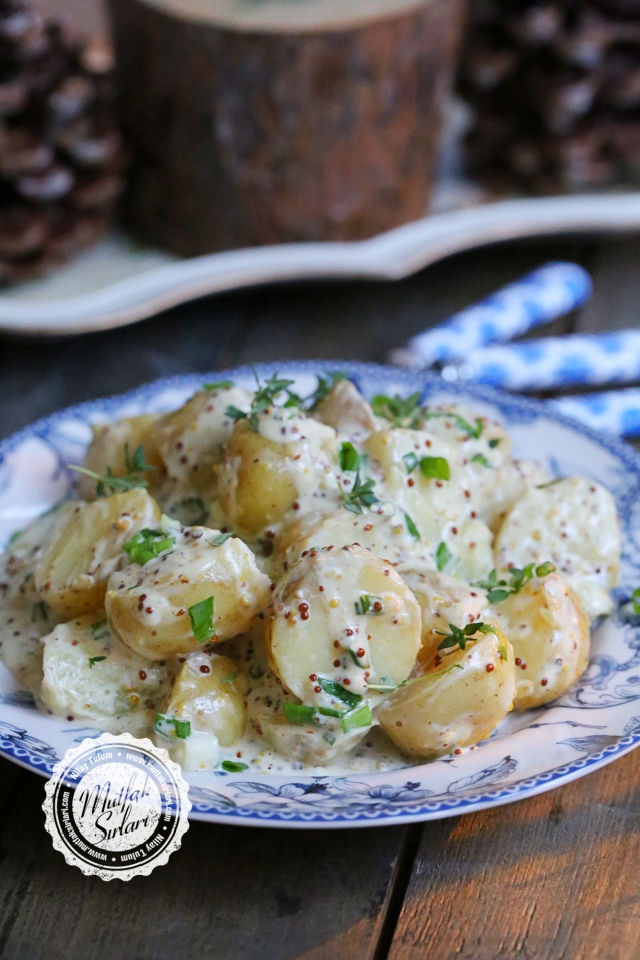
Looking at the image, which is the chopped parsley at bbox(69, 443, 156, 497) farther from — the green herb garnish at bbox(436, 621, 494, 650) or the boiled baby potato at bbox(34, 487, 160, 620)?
the green herb garnish at bbox(436, 621, 494, 650)

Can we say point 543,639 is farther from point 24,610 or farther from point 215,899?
point 24,610

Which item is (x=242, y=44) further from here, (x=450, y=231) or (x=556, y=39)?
(x=556, y=39)

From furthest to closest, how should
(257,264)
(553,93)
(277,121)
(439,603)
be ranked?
(553,93) < (257,264) < (277,121) < (439,603)

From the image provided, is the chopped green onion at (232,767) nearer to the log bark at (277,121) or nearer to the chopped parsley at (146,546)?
the chopped parsley at (146,546)

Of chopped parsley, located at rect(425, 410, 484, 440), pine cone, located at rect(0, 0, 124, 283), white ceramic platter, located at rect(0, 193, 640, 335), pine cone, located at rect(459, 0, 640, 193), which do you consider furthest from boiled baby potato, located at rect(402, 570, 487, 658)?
pine cone, located at rect(459, 0, 640, 193)

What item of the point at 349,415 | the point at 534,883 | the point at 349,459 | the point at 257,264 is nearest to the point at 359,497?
the point at 349,459

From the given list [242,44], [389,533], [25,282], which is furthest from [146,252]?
[389,533]
